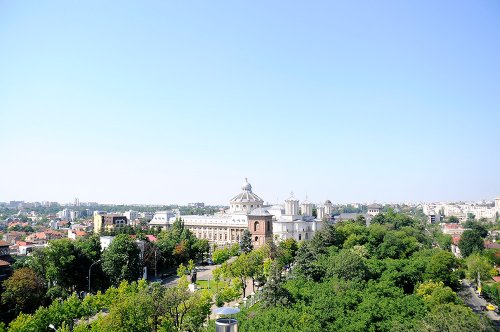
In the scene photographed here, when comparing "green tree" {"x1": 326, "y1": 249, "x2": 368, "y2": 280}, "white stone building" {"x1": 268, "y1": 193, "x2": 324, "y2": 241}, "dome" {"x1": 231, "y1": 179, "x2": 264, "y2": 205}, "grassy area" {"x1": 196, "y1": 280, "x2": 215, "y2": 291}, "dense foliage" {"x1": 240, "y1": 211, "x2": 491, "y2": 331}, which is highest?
"dome" {"x1": 231, "y1": 179, "x2": 264, "y2": 205}

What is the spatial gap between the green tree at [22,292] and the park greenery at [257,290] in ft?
0.18

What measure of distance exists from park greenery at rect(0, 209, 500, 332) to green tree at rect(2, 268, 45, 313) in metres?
0.06

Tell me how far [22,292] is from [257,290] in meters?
15.7

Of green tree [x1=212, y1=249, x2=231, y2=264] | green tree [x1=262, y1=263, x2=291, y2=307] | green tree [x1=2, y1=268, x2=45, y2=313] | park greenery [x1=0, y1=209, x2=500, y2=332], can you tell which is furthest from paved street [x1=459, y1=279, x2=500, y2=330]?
green tree [x1=2, y1=268, x2=45, y2=313]

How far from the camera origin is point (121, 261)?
33.8 m

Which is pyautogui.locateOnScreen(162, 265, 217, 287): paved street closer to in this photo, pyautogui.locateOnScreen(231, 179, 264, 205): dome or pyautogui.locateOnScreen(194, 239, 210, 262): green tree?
pyautogui.locateOnScreen(194, 239, 210, 262): green tree

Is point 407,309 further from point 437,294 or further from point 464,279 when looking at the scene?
point 464,279

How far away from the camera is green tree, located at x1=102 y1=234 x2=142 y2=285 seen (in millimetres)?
33344

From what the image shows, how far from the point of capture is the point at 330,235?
49406 mm

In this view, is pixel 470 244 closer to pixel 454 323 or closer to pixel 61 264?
pixel 454 323

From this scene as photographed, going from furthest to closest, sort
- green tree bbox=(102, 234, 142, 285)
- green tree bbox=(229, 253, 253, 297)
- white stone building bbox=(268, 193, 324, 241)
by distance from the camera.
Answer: white stone building bbox=(268, 193, 324, 241) → green tree bbox=(102, 234, 142, 285) → green tree bbox=(229, 253, 253, 297)

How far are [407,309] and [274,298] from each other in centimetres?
796

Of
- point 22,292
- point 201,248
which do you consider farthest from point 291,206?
point 22,292

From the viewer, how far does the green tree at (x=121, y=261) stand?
3334cm
